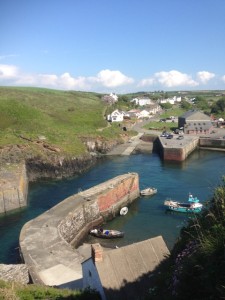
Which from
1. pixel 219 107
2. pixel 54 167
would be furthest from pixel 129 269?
pixel 219 107

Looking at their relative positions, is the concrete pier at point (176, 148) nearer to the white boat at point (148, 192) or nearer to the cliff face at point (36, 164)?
the cliff face at point (36, 164)

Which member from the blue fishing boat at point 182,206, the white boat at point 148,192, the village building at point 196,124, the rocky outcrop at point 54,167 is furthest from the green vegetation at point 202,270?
the village building at point 196,124

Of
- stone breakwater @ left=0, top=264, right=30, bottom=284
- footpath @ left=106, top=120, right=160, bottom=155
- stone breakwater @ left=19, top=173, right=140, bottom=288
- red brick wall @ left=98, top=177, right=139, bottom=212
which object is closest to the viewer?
stone breakwater @ left=0, top=264, right=30, bottom=284

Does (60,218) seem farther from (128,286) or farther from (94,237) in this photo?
(128,286)

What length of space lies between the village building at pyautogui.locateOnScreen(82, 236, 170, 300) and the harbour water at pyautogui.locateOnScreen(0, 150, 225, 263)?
413 centimetres

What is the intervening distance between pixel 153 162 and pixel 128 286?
179ft

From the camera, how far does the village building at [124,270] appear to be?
1609 centimetres

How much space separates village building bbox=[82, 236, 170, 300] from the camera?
16094 millimetres

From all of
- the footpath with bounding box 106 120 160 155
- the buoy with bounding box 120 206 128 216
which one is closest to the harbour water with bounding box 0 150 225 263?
the buoy with bounding box 120 206 128 216

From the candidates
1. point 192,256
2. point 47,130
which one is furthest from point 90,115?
point 192,256

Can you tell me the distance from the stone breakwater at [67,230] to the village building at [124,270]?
5049 mm

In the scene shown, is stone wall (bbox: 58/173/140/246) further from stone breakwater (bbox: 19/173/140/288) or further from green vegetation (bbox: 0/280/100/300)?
green vegetation (bbox: 0/280/100/300)

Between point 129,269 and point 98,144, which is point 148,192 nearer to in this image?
point 129,269

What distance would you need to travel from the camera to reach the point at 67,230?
33062 millimetres
